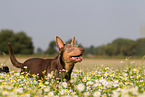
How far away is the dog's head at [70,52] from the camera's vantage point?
19.4ft

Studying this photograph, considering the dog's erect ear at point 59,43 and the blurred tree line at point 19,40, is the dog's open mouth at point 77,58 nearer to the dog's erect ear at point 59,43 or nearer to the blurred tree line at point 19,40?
the dog's erect ear at point 59,43

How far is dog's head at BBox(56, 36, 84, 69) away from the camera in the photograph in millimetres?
5902

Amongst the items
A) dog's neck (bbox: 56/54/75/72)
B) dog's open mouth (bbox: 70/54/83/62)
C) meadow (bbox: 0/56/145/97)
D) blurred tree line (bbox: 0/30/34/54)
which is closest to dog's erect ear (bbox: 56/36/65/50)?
dog's neck (bbox: 56/54/75/72)

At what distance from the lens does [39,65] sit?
7.41m

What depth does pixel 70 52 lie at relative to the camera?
6.04 m

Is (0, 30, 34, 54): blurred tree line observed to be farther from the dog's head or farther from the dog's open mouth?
the dog's open mouth

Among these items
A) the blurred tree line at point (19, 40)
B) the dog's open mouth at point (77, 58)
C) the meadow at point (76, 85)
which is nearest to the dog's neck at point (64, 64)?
the dog's open mouth at point (77, 58)

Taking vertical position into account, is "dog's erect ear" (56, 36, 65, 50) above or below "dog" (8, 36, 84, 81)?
above

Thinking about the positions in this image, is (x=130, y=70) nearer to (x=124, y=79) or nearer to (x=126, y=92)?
(x=124, y=79)

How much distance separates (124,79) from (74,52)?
6.93 ft

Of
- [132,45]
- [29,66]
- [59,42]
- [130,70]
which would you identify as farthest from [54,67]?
[132,45]

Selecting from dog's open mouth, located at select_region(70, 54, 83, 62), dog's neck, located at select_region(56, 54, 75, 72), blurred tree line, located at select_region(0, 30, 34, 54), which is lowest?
dog's neck, located at select_region(56, 54, 75, 72)

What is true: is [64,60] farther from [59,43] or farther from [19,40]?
[19,40]

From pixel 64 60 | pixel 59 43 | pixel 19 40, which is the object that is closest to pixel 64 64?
pixel 64 60
